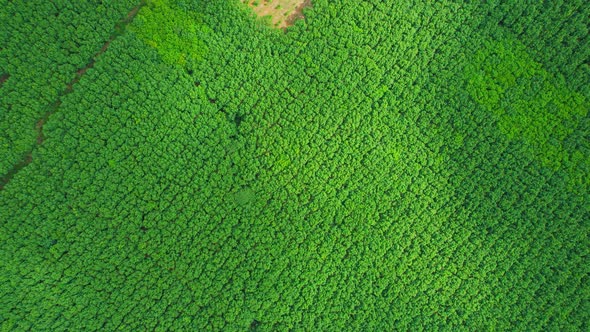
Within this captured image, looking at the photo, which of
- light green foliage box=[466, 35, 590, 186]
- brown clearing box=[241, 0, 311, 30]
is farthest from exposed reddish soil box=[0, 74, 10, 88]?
light green foliage box=[466, 35, 590, 186]

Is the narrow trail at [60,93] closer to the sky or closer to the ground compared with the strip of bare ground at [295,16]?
closer to the ground

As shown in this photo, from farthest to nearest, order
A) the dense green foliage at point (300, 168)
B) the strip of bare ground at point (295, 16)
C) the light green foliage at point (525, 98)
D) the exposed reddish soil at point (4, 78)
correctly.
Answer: the strip of bare ground at point (295, 16), the light green foliage at point (525, 98), the exposed reddish soil at point (4, 78), the dense green foliage at point (300, 168)

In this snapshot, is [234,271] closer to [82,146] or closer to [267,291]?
[267,291]

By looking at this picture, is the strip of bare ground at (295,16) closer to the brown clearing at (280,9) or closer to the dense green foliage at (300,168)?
the brown clearing at (280,9)

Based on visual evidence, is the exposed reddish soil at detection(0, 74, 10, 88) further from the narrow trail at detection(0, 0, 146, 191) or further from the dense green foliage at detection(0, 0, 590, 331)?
the dense green foliage at detection(0, 0, 590, 331)

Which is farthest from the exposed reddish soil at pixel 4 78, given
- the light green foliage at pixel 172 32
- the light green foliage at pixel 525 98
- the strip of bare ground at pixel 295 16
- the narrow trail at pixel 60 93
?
the light green foliage at pixel 525 98

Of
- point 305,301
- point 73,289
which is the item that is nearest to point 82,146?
point 73,289

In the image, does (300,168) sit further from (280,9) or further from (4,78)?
(4,78)
